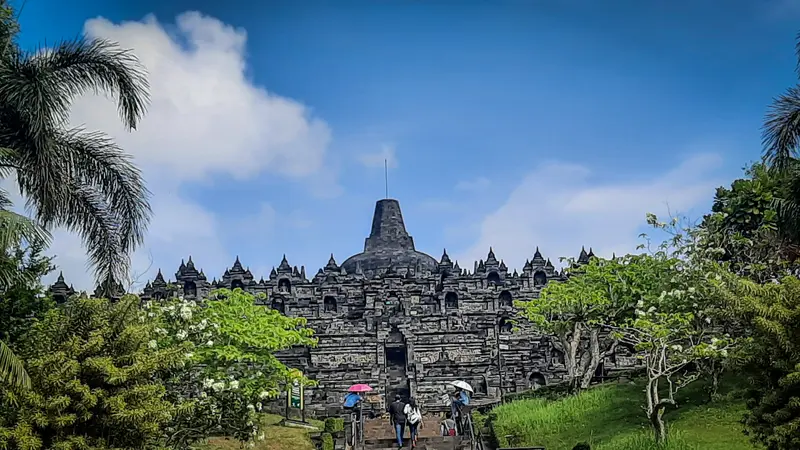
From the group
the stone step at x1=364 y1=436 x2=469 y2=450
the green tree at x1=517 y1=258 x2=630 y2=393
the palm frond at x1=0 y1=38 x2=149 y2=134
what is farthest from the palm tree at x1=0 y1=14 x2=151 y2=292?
the green tree at x1=517 y1=258 x2=630 y2=393

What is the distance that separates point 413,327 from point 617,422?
18257 millimetres

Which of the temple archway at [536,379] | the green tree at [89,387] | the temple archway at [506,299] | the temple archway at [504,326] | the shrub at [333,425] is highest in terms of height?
the temple archway at [506,299]

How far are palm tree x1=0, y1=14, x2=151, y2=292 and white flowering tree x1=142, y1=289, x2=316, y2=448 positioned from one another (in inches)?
76.6

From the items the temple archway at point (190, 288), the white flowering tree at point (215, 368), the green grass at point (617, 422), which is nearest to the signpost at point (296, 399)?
the green grass at point (617, 422)

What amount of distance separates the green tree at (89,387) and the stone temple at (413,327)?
18485mm

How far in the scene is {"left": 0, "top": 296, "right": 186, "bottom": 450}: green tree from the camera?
12.0 m

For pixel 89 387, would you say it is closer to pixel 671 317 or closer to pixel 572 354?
pixel 671 317

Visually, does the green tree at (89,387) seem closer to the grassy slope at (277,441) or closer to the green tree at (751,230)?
the grassy slope at (277,441)

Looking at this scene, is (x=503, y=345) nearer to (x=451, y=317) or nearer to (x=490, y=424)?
Result: (x=451, y=317)

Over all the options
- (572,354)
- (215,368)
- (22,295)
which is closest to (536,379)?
(572,354)

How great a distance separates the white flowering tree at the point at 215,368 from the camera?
1671cm

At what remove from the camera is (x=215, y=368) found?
59.9ft

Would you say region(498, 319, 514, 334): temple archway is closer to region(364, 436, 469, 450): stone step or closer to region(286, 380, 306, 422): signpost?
region(286, 380, 306, 422): signpost

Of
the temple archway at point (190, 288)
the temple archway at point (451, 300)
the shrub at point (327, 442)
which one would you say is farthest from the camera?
the temple archway at point (190, 288)
